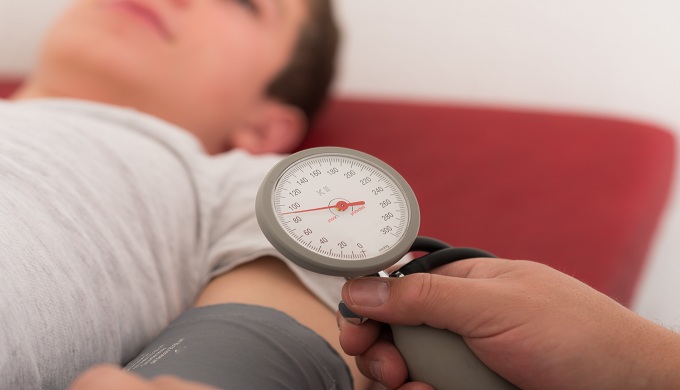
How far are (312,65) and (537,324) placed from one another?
1093 mm

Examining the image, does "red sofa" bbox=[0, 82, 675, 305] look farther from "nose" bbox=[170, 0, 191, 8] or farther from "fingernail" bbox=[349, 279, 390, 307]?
"fingernail" bbox=[349, 279, 390, 307]

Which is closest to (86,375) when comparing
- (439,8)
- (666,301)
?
(666,301)

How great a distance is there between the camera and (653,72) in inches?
70.2

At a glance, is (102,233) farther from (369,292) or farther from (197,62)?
(197,62)

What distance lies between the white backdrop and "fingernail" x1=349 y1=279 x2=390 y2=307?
116cm

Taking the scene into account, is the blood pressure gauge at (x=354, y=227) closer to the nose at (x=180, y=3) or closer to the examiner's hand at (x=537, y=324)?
the examiner's hand at (x=537, y=324)

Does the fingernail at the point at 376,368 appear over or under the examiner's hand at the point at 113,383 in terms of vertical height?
under

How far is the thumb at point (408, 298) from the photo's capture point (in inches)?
24.2

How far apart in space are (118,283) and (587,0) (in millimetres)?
1497

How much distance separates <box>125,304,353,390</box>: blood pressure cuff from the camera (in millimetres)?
643

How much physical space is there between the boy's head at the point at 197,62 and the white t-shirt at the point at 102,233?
0.20 m

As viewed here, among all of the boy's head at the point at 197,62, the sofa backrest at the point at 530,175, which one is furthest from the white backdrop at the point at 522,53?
the boy's head at the point at 197,62

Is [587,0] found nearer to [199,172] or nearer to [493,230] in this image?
[493,230]

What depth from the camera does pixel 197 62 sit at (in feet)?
4.34
